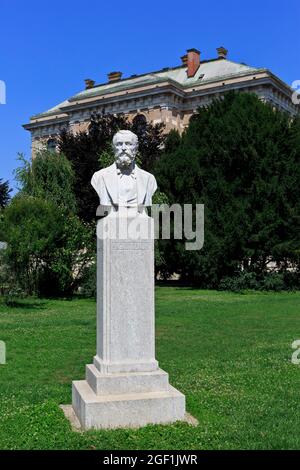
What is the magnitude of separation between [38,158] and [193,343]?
2038 cm

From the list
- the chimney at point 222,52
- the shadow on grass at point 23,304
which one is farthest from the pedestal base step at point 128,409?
the chimney at point 222,52

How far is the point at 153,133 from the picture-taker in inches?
1421

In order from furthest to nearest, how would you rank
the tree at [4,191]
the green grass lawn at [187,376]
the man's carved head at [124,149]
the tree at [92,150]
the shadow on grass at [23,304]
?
the tree at [4,191] < the tree at [92,150] < the shadow on grass at [23,304] < the man's carved head at [124,149] < the green grass lawn at [187,376]

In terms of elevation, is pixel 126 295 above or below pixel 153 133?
below

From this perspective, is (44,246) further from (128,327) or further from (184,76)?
(184,76)

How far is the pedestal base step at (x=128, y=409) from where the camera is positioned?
6270 mm

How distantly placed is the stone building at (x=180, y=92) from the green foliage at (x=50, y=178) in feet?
64.4

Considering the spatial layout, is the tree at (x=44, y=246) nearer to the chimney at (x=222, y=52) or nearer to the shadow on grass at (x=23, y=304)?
the shadow on grass at (x=23, y=304)

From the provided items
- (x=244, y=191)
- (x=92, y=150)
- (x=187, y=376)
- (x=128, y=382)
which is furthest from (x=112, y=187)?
(x=92, y=150)

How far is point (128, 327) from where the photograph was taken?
22.2 feet

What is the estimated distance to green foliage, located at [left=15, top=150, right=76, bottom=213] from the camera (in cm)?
2886

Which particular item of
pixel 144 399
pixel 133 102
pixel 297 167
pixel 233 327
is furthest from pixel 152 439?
pixel 133 102

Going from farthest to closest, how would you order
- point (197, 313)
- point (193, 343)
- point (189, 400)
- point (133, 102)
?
point (133, 102) → point (197, 313) → point (193, 343) → point (189, 400)

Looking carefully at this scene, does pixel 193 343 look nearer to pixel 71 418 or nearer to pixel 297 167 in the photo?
pixel 71 418
